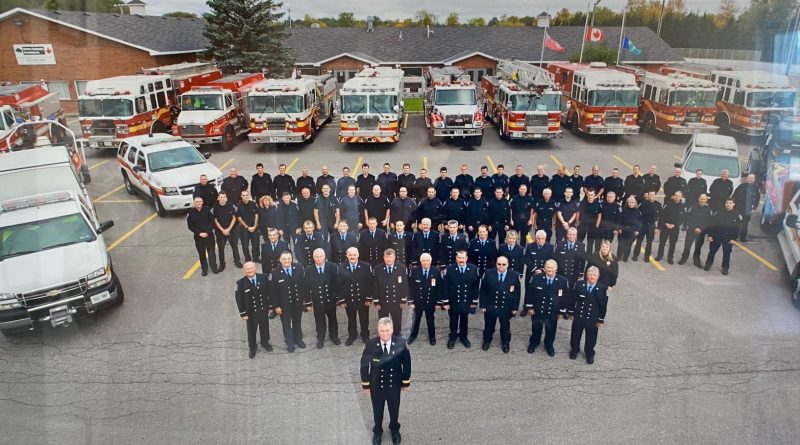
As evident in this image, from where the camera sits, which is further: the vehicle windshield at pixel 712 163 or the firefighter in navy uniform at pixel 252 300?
the vehicle windshield at pixel 712 163

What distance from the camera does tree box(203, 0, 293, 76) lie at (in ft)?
101

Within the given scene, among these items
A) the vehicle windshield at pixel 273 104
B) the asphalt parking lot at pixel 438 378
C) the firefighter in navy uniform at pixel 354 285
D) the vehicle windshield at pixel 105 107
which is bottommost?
the asphalt parking lot at pixel 438 378

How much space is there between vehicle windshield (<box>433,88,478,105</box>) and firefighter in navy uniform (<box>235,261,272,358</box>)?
14.5 metres

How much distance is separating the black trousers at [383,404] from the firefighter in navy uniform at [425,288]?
1963mm

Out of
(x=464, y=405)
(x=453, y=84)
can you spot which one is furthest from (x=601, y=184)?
(x=453, y=84)

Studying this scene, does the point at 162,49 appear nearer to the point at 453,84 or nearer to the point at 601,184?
the point at 453,84

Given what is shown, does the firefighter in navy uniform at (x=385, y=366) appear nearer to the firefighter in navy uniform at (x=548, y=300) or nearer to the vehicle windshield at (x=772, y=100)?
the firefighter in navy uniform at (x=548, y=300)

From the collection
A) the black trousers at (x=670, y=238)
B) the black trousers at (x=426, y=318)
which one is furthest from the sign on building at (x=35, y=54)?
the black trousers at (x=670, y=238)

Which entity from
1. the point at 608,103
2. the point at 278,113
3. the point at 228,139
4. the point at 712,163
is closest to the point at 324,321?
the point at 712,163

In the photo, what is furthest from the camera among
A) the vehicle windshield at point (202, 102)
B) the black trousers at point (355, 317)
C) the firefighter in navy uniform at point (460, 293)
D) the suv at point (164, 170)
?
the vehicle windshield at point (202, 102)

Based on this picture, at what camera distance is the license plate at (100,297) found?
25.5 ft

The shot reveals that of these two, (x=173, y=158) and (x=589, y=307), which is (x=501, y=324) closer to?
(x=589, y=307)

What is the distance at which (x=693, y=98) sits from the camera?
66.2 feet

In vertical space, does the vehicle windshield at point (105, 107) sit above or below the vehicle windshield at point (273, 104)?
below
